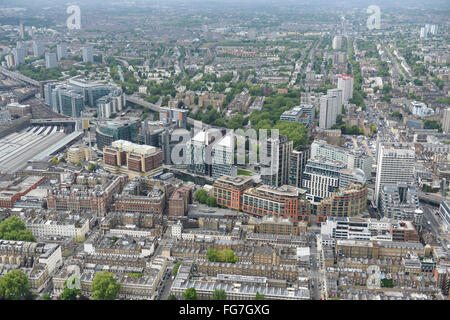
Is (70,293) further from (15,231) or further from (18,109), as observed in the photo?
(18,109)

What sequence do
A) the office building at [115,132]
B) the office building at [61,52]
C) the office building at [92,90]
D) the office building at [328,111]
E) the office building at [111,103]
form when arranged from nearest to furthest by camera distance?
the office building at [115,132], the office building at [328,111], the office building at [111,103], the office building at [92,90], the office building at [61,52]

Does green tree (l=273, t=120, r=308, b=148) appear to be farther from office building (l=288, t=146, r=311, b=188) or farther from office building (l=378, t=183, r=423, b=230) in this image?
office building (l=378, t=183, r=423, b=230)

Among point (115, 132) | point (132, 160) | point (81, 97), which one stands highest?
point (81, 97)

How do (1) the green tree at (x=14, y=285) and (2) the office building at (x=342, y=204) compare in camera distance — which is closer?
(1) the green tree at (x=14, y=285)

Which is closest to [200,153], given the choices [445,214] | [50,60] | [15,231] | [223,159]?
[223,159]

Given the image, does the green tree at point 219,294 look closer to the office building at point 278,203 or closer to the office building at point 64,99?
the office building at point 278,203

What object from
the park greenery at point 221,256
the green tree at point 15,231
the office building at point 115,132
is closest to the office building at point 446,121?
the office building at point 115,132
